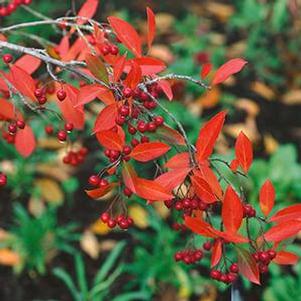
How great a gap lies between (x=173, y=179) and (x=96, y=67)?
27cm

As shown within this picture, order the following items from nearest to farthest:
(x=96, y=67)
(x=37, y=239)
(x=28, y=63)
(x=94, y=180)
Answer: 1. (x=96, y=67)
2. (x=94, y=180)
3. (x=28, y=63)
4. (x=37, y=239)

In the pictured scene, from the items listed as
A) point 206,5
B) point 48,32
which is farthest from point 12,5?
point 206,5

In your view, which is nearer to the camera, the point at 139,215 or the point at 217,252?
the point at 217,252

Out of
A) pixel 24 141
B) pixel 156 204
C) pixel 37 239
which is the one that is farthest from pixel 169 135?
pixel 156 204

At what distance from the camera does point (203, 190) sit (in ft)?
4.59

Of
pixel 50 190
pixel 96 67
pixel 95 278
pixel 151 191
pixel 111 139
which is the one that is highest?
pixel 96 67

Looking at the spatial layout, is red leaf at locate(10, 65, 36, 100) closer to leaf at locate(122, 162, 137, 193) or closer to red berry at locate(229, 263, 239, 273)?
leaf at locate(122, 162, 137, 193)

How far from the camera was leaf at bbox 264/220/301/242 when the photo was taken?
1.46 m

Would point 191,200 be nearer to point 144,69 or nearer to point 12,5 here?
point 144,69

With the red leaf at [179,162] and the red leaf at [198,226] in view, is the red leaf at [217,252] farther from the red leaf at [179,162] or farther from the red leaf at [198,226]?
the red leaf at [179,162]

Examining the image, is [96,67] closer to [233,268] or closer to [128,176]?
[128,176]

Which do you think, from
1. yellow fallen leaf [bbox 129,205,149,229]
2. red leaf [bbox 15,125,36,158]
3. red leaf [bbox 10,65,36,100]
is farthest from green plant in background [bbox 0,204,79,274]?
red leaf [bbox 10,65,36,100]

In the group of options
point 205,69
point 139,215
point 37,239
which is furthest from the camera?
point 139,215

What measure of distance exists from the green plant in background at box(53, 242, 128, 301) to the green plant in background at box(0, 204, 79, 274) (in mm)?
76
